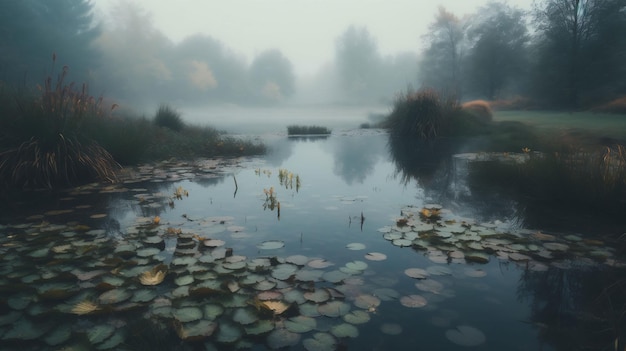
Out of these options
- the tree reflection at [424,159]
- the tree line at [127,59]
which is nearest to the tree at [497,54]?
the tree reflection at [424,159]

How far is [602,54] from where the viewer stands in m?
18.9

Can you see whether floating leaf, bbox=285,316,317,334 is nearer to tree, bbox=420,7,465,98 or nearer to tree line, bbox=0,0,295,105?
tree line, bbox=0,0,295,105

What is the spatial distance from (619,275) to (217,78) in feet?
235

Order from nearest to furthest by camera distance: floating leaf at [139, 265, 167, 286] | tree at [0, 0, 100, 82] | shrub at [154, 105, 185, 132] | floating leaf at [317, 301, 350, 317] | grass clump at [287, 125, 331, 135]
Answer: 1. floating leaf at [317, 301, 350, 317]
2. floating leaf at [139, 265, 167, 286]
3. shrub at [154, 105, 185, 132]
4. grass clump at [287, 125, 331, 135]
5. tree at [0, 0, 100, 82]

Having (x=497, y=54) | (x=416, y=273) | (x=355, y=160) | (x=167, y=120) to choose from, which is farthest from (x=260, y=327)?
(x=497, y=54)

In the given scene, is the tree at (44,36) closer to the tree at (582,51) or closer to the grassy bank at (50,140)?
the grassy bank at (50,140)

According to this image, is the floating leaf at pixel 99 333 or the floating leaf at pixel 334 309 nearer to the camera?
the floating leaf at pixel 99 333

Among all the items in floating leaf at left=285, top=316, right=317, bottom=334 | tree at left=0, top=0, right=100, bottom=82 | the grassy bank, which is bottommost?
floating leaf at left=285, top=316, right=317, bottom=334

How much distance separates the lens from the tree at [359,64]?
7556cm

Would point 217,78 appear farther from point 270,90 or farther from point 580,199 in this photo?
point 580,199

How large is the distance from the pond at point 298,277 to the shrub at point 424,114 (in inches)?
429

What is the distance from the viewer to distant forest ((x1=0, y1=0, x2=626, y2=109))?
63.9 ft

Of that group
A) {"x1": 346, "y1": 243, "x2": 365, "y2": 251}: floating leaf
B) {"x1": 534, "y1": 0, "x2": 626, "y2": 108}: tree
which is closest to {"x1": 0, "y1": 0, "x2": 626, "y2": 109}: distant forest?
{"x1": 534, "y1": 0, "x2": 626, "y2": 108}: tree

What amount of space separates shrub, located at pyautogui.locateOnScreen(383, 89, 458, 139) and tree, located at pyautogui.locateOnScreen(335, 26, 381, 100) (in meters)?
60.4
